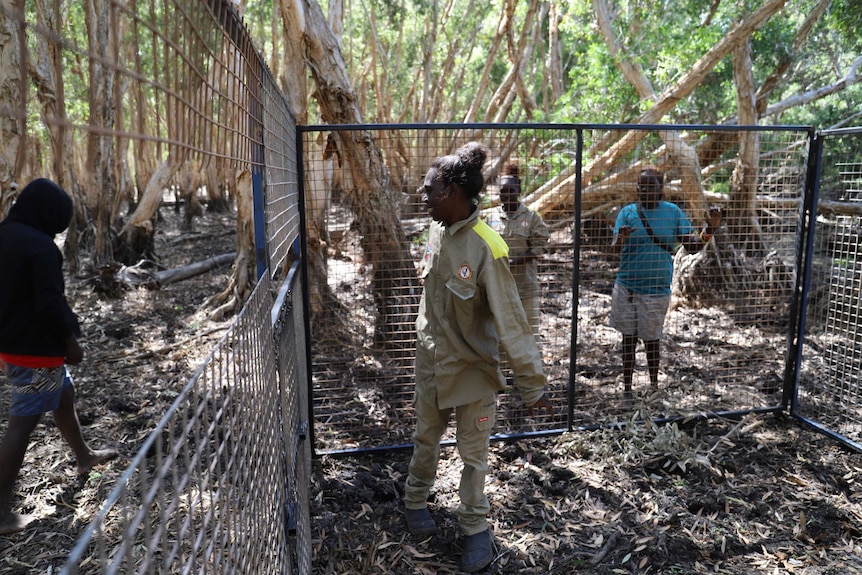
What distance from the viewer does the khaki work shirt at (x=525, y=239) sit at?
5.35m

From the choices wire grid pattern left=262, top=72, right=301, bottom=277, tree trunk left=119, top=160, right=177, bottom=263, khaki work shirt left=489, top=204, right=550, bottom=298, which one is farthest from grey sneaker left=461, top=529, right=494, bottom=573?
tree trunk left=119, top=160, right=177, bottom=263

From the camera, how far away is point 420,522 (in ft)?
12.9

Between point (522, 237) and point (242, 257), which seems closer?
point (522, 237)

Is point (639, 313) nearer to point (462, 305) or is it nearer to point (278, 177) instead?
point (462, 305)

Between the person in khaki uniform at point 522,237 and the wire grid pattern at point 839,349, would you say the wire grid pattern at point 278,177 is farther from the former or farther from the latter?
the wire grid pattern at point 839,349

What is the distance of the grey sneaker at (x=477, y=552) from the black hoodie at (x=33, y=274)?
100 inches

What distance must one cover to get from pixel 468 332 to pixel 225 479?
86.4 inches

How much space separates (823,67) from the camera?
14.9m

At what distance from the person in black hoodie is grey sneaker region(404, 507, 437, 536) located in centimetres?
217

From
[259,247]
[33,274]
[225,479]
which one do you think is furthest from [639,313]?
[225,479]

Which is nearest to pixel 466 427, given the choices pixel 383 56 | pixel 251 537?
pixel 251 537

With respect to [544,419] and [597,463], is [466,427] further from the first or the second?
[544,419]

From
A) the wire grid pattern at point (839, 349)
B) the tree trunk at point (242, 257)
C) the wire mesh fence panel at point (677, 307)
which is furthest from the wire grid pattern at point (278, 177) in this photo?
the wire grid pattern at point (839, 349)

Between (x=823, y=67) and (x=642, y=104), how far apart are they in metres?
7.78
